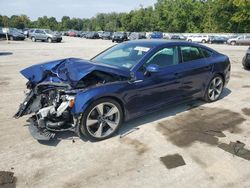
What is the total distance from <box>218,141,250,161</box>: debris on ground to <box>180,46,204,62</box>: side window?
2075 millimetres

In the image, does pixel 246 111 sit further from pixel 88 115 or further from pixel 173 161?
pixel 88 115

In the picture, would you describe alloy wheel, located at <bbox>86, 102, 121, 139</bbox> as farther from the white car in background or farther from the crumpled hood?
the white car in background

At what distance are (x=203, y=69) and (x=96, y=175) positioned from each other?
3.71 m

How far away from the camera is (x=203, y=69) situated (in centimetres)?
616

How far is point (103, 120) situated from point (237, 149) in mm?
2238

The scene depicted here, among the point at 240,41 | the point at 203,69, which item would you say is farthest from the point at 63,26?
the point at 203,69

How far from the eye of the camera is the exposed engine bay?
14.2ft

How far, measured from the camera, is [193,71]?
231 inches

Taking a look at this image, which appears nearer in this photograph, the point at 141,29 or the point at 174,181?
the point at 174,181

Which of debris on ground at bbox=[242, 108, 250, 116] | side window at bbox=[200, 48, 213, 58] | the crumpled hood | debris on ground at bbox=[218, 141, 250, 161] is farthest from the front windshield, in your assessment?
debris on ground at bbox=[242, 108, 250, 116]

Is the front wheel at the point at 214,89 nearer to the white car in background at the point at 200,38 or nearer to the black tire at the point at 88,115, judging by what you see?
the black tire at the point at 88,115

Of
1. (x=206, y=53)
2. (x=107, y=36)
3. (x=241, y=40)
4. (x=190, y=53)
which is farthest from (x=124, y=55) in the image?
(x=107, y=36)

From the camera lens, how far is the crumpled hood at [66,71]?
4.40m

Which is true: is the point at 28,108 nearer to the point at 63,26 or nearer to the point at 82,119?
the point at 82,119
